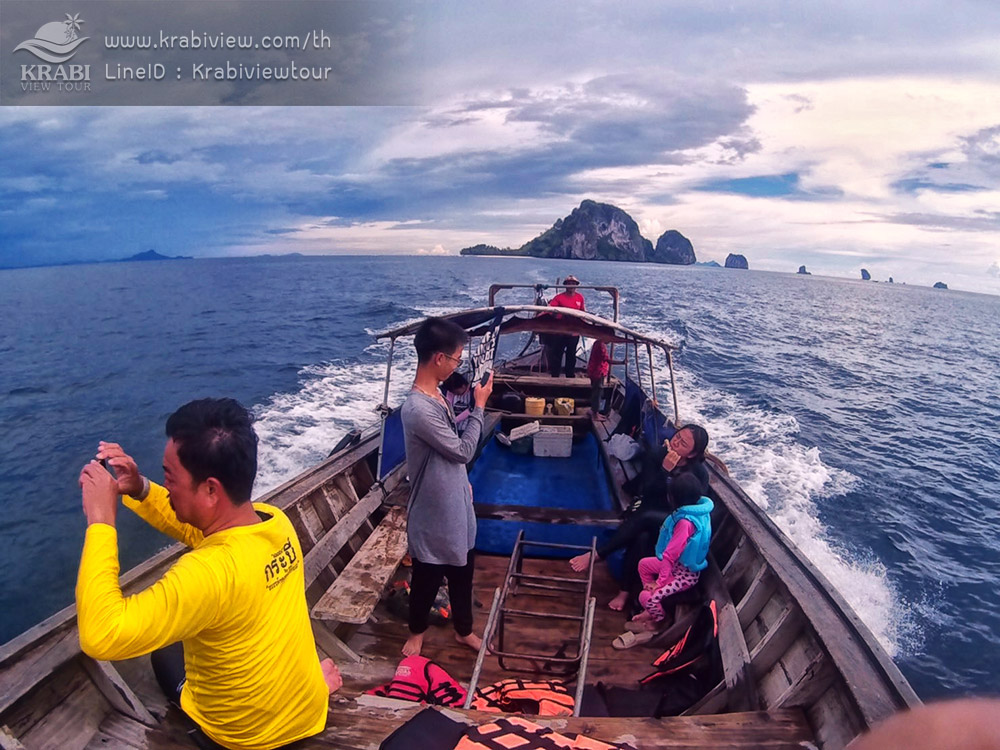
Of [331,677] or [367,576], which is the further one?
[367,576]

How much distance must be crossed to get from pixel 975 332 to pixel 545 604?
73.8 meters

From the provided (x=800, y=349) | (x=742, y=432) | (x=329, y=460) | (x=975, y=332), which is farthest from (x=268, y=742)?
(x=975, y=332)

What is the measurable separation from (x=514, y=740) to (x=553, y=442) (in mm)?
6603

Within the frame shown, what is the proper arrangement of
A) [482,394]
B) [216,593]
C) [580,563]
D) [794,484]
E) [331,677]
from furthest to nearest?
[794,484], [580,563], [482,394], [331,677], [216,593]

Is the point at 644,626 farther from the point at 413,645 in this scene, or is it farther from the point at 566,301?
the point at 566,301

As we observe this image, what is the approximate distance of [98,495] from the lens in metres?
1.65

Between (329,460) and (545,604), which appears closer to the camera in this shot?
(545,604)

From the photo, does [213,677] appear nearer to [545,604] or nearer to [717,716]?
[717,716]

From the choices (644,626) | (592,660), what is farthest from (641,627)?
(592,660)

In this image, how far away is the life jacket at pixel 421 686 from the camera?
119 inches

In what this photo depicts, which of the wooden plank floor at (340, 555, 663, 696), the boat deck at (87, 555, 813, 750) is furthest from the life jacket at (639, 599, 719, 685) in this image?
the boat deck at (87, 555, 813, 750)

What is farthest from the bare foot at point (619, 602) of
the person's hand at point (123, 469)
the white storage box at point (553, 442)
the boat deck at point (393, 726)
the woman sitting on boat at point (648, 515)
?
the person's hand at point (123, 469)

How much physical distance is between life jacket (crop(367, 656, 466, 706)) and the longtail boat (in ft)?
0.58

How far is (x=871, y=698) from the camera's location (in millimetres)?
2670
